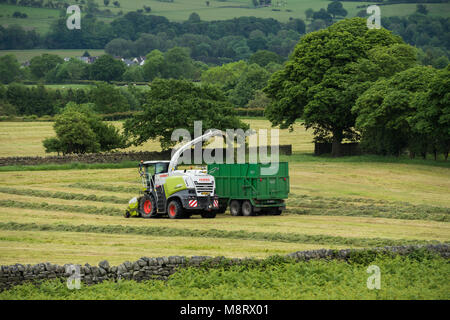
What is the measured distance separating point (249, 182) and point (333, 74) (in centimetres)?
3478

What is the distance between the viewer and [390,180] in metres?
53.0

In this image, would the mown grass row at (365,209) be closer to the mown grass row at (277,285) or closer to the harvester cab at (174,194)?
the harvester cab at (174,194)

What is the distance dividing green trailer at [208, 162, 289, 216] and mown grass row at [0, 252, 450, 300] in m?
15.8

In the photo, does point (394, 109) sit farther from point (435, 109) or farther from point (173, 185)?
point (173, 185)

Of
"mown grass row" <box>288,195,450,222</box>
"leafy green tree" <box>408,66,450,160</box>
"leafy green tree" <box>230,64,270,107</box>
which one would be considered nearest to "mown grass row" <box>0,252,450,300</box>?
"mown grass row" <box>288,195,450,222</box>

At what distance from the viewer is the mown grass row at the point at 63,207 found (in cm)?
3993

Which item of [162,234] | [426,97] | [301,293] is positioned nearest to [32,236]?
[162,234]

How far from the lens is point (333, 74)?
6988 cm

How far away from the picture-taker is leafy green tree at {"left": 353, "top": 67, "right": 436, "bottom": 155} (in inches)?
2429

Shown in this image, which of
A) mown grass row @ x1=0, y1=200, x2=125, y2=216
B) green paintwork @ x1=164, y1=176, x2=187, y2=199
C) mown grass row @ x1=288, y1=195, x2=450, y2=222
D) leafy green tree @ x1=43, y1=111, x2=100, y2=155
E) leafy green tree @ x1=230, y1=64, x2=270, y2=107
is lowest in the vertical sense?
mown grass row @ x1=0, y1=200, x2=125, y2=216

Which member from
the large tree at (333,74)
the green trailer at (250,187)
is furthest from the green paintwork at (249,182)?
the large tree at (333,74)

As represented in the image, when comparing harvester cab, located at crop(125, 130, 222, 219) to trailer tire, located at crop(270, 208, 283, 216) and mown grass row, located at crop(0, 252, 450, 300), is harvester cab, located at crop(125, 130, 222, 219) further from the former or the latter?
mown grass row, located at crop(0, 252, 450, 300)

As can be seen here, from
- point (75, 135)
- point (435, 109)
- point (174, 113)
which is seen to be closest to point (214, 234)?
point (435, 109)

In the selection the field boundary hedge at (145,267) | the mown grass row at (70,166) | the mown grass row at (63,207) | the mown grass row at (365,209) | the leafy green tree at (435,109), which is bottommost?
the mown grass row at (63,207)
